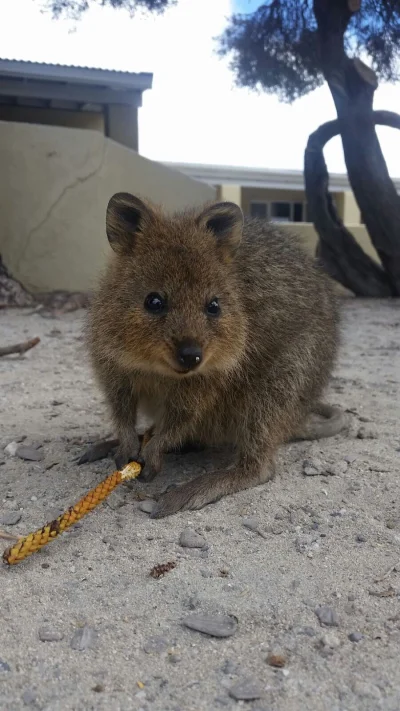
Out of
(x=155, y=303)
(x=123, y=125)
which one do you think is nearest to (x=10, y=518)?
(x=155, y=303)

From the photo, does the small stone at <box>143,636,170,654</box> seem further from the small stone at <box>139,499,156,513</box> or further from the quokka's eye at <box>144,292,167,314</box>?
the quokka's eye at <box>144,292,167,314</box>

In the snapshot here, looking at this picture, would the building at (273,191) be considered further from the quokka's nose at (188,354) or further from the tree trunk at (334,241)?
the quokka's nose at (188,354)

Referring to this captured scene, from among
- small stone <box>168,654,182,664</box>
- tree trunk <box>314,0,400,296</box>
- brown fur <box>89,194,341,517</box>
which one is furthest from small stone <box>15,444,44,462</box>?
tree trunk <box>314,0,400,296</box>

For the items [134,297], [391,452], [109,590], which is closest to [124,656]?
[109,590]

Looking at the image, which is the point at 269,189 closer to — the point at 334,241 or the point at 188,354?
the point at 334,241

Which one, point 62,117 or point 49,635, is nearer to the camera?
point 49,635

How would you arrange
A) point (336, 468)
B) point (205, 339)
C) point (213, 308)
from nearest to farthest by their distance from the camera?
point (205, 339) → point (213, 308) → point (336, 468)

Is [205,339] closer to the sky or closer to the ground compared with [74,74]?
closer to the ground

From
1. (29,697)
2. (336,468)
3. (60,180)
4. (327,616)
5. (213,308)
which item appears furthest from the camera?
(60,180)
